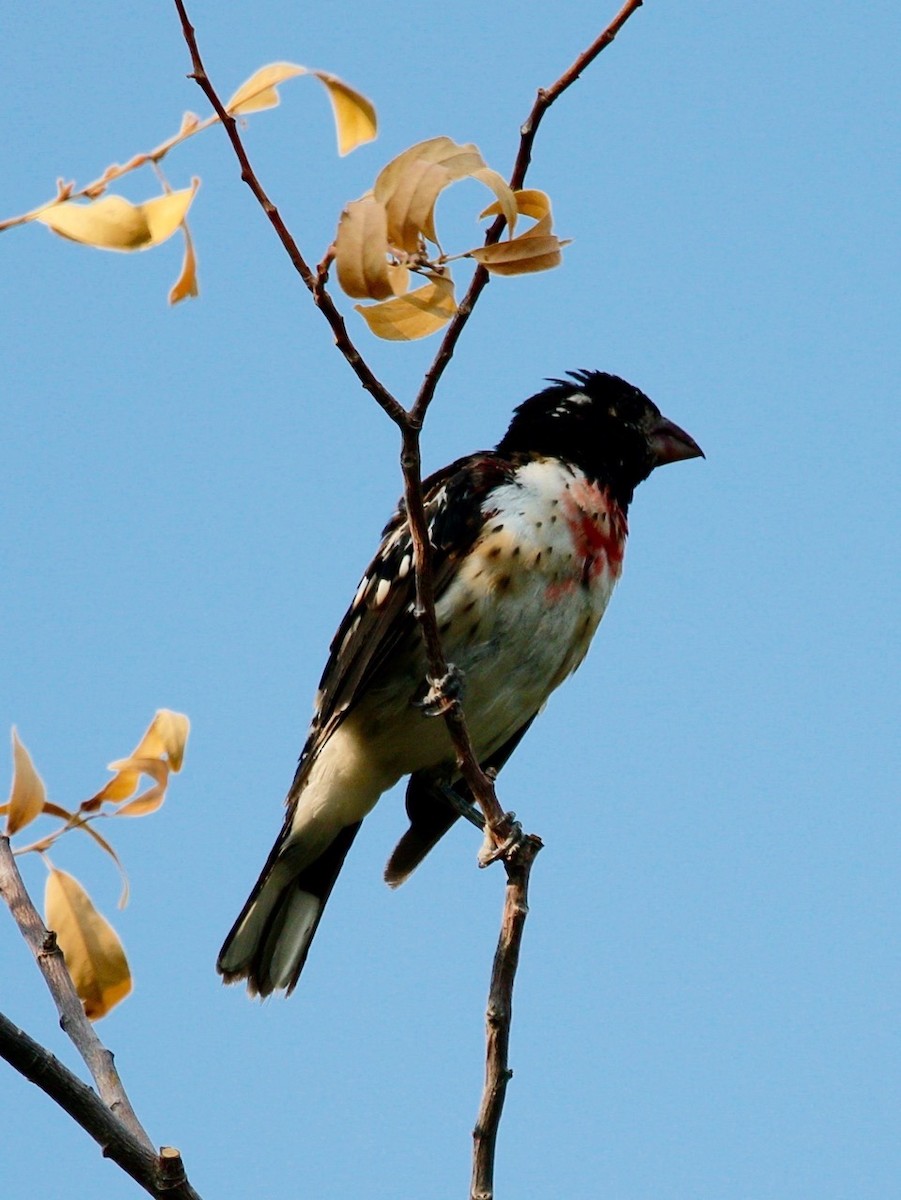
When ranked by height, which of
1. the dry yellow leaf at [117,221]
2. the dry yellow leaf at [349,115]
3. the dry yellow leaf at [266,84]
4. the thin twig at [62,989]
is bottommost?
the thin twig at [62,989]

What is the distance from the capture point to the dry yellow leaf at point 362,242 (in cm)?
224

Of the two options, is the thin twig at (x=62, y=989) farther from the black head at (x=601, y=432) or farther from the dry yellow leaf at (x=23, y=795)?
the black head at (x=601, y=432)

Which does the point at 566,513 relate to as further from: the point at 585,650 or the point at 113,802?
the point at 113,802

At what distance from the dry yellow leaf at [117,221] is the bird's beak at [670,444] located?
15.5 ft

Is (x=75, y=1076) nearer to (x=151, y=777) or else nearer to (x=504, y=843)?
(x=151, y=777)

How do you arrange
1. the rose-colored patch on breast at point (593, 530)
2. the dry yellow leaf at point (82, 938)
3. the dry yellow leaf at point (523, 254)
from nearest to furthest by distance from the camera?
the dry yellow leaf at point (523, 254) < the dry yellow leaf at point (82, 938) < the rose-colored patch on breast at point (593, 530)

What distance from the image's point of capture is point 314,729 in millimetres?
5734

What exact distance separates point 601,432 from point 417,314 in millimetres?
3822

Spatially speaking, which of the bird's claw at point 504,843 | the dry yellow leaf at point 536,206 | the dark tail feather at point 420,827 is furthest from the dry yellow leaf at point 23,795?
the dark tail feather at point 420,827

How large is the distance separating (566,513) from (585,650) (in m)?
0.59

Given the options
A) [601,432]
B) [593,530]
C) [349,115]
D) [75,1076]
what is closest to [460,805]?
[593,530]

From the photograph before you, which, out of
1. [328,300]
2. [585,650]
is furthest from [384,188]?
[585,650]

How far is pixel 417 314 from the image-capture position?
243 centimetres

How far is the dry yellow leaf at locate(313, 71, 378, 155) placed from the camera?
212cm
